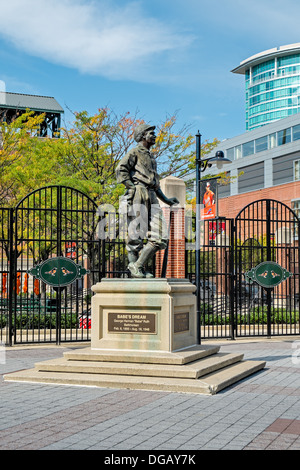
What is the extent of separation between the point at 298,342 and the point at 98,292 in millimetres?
7501

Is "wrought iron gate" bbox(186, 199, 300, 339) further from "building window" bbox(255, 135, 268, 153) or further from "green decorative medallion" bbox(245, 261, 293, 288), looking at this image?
"building window" bbox(255, 135, 268, 153)

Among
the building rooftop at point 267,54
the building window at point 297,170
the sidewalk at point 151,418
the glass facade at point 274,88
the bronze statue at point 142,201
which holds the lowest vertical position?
the sidewalk at point 151,418

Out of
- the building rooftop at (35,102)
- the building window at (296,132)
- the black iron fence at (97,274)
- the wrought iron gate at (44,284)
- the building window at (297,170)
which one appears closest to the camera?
the wrought iron gate at (44,284)

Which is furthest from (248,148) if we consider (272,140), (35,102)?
(35,102)

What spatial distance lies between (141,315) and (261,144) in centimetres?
5887

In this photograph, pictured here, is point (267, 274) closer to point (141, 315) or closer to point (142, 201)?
point (142, 201)

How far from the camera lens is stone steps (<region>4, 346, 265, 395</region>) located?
26.7 feet

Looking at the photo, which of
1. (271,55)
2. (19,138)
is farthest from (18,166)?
(271,55)

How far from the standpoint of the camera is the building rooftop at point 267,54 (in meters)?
116

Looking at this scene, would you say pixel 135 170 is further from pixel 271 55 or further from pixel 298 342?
pixel 271 55

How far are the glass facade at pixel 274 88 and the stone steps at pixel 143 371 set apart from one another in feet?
394

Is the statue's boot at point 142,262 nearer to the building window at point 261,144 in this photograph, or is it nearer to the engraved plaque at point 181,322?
the engraved plaque at point 181,322

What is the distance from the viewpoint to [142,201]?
9.69m

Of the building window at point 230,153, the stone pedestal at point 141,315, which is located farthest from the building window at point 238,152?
the stone pedestal at point 141,315
